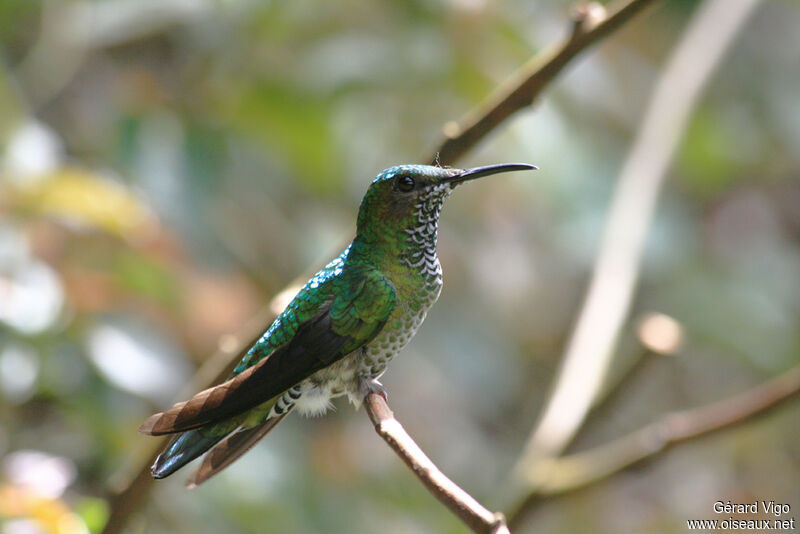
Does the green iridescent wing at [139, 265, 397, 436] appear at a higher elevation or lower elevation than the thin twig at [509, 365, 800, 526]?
higher

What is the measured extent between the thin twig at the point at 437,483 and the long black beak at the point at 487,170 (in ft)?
1.17

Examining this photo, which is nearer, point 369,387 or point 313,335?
point 313,335

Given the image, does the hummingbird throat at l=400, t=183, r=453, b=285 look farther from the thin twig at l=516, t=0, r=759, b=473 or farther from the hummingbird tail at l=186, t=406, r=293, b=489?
the thin twig at l=516, t=0, r=759, b=473

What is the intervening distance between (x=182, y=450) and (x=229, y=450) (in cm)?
20

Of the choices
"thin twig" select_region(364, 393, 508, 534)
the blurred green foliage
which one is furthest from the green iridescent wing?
the blurred green foliage

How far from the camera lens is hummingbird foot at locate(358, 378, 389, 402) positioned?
1.53m

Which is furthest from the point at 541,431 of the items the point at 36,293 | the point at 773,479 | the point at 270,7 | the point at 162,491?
the point at 773,479

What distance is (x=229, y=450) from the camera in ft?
5.10

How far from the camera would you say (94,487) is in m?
3.19

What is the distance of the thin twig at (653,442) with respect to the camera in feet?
7.08

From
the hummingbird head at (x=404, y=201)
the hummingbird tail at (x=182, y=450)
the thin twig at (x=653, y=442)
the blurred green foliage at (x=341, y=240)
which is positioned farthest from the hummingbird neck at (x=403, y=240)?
the thin twig at (x=653, y=442)

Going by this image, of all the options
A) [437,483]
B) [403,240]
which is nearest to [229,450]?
[403,240]

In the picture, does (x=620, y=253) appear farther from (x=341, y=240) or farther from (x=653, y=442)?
(x=341, y=240)

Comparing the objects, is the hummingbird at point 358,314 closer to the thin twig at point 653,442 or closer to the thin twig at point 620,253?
the thin twig at point 653,442
